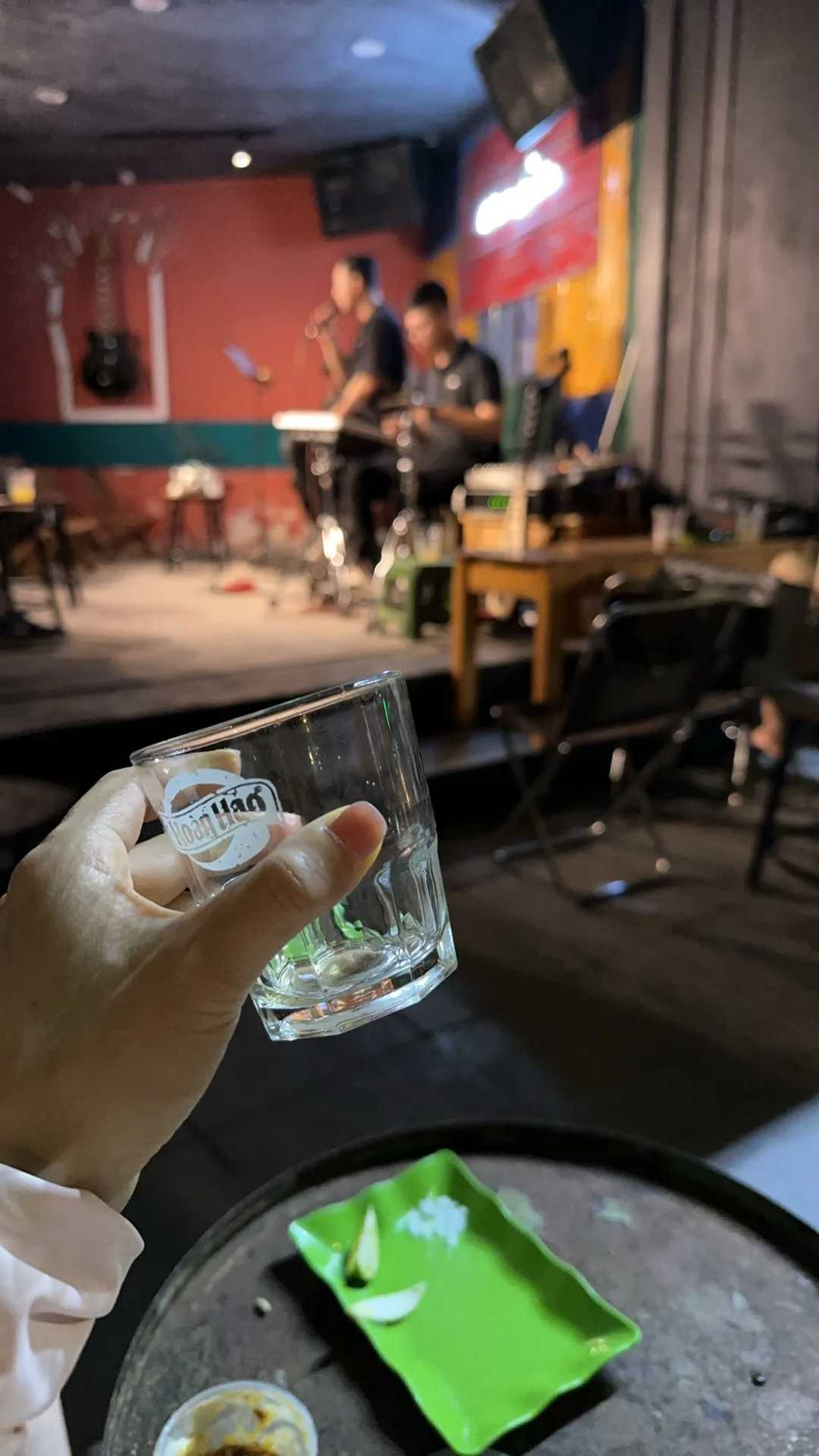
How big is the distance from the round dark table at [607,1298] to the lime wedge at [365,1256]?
31 millimetres

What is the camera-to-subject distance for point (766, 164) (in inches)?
163

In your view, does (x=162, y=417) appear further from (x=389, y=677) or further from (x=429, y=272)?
(x=389, y=677)

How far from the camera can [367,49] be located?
90.4 inches

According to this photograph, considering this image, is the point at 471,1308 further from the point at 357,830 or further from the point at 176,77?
the point at 176,77

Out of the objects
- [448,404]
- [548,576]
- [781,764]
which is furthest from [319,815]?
[448,404]

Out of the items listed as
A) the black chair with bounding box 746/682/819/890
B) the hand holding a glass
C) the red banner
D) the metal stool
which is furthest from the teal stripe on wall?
the black chair with bounding box 746/682/819/890

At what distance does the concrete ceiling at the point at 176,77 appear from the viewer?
77cm

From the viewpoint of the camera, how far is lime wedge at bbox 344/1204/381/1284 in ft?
2.86

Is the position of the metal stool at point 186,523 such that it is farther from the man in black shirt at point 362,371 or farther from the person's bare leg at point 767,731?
the person's bare leg at point 767,731

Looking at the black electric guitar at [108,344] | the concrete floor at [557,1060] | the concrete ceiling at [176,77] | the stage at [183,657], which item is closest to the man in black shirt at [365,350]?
the stage at [183,657]

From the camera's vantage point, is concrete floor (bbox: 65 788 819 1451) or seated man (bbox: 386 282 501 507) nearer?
concrete floor (bbox: 65 788 819 1451)

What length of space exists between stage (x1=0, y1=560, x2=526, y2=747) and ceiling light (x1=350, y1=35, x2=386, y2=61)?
148 cm

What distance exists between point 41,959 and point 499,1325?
0.58m

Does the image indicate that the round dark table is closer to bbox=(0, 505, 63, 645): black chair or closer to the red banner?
bbox=(0, 505, 63, 645): black chair
